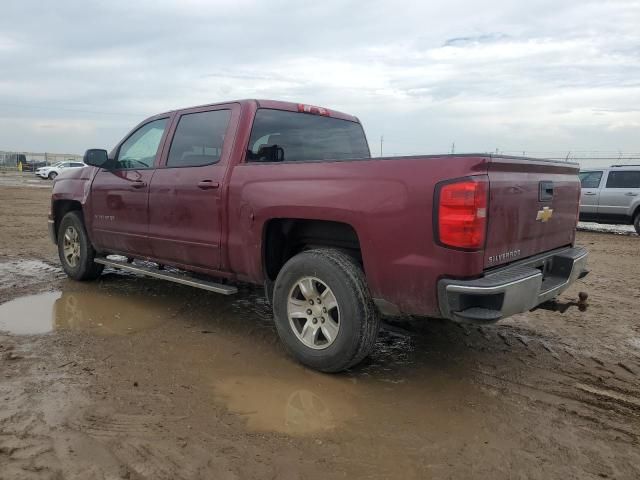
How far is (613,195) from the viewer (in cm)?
1294

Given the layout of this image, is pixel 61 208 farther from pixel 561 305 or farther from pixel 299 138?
pixel 561 305

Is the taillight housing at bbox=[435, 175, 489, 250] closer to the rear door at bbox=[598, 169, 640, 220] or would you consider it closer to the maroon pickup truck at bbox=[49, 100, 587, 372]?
the maroon pickup truck at bbox=[49, 100, 587, 372]

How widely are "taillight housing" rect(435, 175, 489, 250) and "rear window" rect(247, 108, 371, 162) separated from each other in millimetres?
1905

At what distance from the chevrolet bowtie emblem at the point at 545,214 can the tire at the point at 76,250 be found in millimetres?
4896

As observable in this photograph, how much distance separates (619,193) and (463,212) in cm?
1198

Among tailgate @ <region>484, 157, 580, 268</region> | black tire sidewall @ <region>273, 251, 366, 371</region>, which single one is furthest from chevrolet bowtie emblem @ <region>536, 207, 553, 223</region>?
black tire sidewall @ <region>273, 251, 366, 371</region>

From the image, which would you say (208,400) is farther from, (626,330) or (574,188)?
(626,330)

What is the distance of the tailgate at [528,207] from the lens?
3.10 metres

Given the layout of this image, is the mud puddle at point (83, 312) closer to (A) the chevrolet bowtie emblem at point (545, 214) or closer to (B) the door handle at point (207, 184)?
(B) the door handle at point (207, 184)

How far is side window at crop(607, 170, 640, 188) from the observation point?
12.8 metres

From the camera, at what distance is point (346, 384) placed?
11.6 ft

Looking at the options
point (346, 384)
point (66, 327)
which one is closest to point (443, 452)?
point (346, 384)

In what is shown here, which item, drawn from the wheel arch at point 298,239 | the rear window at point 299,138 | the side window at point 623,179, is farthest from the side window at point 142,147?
the side window at point 623,179

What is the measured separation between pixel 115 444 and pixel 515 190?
2.74m
